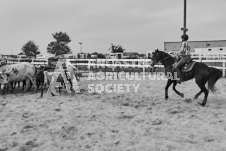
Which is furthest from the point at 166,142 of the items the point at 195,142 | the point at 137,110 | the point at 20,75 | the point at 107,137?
the point at 20,75

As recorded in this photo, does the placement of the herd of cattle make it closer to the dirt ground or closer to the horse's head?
the dirt ground

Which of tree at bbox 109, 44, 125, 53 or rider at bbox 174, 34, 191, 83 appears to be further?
tree at bbox 109, 44, 125, 53

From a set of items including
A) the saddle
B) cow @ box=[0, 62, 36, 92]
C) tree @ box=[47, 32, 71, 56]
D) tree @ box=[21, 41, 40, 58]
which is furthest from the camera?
tree @ box=[47, 32, 71, 56]

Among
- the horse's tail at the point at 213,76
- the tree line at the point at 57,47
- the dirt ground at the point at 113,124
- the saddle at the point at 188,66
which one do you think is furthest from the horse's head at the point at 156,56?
the tree line at the point at 57,47

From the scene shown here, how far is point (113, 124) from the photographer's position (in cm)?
550

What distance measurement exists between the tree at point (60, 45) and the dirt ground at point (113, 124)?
5710 cm

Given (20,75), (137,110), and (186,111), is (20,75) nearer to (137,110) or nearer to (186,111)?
(137,110)

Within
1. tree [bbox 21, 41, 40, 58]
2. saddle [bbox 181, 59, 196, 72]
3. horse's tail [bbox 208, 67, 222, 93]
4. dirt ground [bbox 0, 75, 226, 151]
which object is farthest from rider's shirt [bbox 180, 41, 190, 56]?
tree [bbox 21, 41, 40, 58]

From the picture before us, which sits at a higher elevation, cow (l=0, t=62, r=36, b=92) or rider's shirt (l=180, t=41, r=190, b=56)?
rider's shirt (l=180, t=41, r=190, b=56)

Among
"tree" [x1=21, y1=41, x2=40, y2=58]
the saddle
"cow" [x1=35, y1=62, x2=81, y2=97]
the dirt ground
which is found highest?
"tree" [x1=21, y1=41, x2=40, y2=58]

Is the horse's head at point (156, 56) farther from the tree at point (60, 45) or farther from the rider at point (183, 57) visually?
the tree at point (60, 45)

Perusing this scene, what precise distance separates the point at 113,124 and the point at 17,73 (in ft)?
22.8

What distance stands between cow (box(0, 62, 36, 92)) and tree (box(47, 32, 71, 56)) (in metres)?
53.2

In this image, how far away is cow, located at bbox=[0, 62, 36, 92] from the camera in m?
10.3
